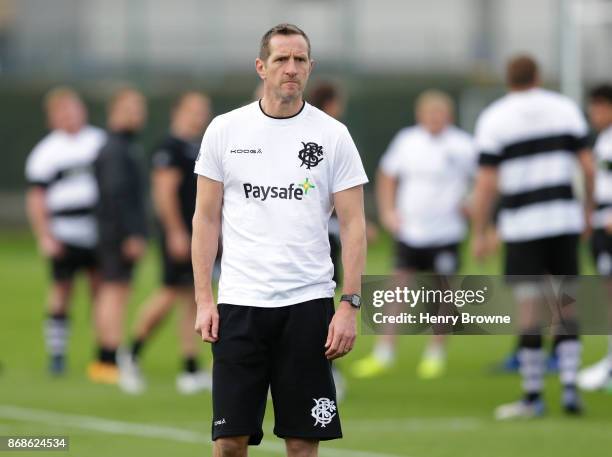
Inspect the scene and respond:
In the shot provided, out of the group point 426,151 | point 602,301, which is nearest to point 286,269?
point 602,301

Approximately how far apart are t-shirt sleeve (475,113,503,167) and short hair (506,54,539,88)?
0.33 meters

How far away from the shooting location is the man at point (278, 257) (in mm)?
5965

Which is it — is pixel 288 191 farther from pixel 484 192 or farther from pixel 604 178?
pixel 604 178

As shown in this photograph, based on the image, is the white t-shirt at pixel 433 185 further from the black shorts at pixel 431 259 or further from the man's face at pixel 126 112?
the man's face at pixel 126 112

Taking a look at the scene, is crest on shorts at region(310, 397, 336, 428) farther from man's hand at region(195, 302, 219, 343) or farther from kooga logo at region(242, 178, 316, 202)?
kooga logo at region(242, 178, 316, 202)

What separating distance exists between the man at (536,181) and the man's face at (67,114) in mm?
4303

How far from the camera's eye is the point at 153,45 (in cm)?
3656

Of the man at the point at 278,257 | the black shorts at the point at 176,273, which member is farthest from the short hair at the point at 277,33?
the black shorts at the point at 176,273

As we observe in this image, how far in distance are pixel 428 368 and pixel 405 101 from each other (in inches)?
880

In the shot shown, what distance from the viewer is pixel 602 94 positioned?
11023 mm

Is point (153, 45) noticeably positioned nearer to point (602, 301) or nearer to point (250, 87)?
point (250, 87)

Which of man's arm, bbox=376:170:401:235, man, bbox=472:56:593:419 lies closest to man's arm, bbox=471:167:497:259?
man, bbox=472:56:593:419

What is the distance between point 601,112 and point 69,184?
4.81 metres

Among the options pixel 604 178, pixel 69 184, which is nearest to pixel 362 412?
pixel 604 178
